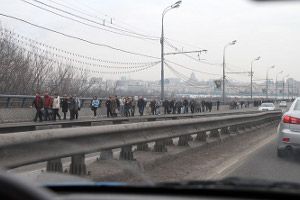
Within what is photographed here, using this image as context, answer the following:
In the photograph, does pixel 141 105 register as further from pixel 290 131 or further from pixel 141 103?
pixel 290 131

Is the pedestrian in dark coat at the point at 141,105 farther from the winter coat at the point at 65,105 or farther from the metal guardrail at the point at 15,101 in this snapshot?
the metal guardrail at the point at 15,101

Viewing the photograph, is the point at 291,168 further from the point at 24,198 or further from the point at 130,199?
the point at 24,198

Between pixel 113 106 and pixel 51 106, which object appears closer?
pixel 51 106

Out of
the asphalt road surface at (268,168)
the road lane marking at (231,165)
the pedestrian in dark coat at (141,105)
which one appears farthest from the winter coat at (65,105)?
the asphalt road surface at (268,168)

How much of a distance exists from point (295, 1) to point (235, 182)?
3650mm

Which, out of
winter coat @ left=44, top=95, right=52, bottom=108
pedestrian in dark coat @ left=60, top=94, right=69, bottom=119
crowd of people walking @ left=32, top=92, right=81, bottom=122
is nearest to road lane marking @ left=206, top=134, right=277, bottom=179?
crowd of people walking @ left=32, top=92, right=81, bottom=122

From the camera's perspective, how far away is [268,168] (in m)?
10.1

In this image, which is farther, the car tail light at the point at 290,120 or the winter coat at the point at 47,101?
the winter coat at the point at 47,101

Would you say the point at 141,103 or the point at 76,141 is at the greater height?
the point at 76,141

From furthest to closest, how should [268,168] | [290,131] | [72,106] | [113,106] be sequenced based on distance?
[113,106], [72,106], [290,131], [268,168]

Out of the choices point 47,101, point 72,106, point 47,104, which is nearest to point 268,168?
point 47,101

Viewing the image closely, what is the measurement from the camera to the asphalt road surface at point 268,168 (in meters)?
9.09

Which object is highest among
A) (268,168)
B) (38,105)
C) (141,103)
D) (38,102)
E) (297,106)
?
(297,106)

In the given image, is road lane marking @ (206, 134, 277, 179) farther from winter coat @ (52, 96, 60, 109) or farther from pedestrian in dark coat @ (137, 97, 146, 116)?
pedestrian in dark coat @ (137, 97, 146, 116)
